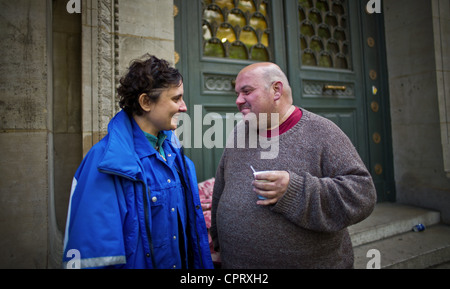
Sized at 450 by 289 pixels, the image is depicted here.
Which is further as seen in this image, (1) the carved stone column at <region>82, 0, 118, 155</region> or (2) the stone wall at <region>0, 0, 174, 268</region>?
(1) the carved stone column at <region>82, 0, 118, 155</region>

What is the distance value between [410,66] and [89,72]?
4.39 m

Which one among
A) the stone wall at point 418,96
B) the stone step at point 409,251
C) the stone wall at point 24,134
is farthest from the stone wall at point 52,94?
the stone wall at point 418,96

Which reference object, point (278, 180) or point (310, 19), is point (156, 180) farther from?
point (310, 19)

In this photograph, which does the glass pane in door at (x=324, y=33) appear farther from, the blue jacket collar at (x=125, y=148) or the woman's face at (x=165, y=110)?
the blue jacket collar at (x=125, y=148)

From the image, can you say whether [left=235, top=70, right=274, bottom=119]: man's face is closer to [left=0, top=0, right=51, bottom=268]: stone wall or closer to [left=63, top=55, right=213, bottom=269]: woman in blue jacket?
[left=63, top=55, right=213, bottom=269]: woman in blue jacket

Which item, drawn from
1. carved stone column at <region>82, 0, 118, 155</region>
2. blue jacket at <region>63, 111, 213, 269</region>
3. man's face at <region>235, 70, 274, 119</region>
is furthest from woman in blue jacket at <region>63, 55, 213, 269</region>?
carved stone column at <region>82, 0, 118, 155</region>

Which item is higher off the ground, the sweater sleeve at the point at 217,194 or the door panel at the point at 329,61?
the door panel at the point at 329,61

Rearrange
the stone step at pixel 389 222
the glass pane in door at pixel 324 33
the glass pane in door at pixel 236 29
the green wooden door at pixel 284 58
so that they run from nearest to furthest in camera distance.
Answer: the stone step at pixel 389 222 → the green wooden door at pixel 284 58 → the glass pane in door at pixel 236 29 → the glass pane in door at pixel 324 33

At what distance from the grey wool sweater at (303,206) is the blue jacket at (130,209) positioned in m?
0.24

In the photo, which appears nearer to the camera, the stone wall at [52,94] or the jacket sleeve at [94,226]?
the jacket sleeve at [94,226]

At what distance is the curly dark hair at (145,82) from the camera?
5.06ft

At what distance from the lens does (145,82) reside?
5.05ft

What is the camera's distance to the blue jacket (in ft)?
4.03
